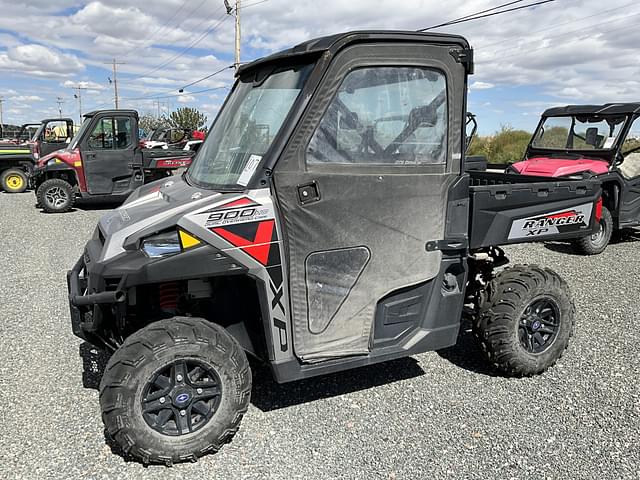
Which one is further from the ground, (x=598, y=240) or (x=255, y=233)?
(x=255, y=233)

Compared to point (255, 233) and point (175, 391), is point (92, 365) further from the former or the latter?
point (255, 233)

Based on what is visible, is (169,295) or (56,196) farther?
(56,196)

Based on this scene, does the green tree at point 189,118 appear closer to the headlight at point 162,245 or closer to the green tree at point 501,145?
the green tree at point 501,145

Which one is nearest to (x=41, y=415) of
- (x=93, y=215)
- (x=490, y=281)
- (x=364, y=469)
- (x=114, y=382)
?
(x=114, y=382)

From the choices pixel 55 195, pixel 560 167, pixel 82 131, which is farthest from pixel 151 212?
pixel 55 195

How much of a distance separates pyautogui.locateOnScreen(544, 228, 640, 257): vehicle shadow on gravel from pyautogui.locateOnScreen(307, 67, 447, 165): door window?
5.98m

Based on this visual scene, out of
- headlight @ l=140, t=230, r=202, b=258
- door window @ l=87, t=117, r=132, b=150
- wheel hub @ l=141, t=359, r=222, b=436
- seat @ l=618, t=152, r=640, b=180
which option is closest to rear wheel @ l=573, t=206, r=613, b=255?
seat @ l=618, t=152, r=640, b=180

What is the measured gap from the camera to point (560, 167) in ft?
28.1

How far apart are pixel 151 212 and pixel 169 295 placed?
0.54 metres

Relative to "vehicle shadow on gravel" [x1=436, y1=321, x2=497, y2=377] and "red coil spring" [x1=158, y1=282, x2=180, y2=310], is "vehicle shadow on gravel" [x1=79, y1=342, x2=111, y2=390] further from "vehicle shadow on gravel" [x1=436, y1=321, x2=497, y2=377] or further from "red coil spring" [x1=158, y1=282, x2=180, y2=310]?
"vehicle shadow on gravel" [x1=436, y1=321, x2=497, y2=377]

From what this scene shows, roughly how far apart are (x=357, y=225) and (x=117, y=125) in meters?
10.3

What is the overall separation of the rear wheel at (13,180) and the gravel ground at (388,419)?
12404 mm

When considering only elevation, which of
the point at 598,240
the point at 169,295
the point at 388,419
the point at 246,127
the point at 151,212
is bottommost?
the point at 388,419

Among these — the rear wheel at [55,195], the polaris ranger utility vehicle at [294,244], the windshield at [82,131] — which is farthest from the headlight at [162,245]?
the rear wheel at [55,195]
